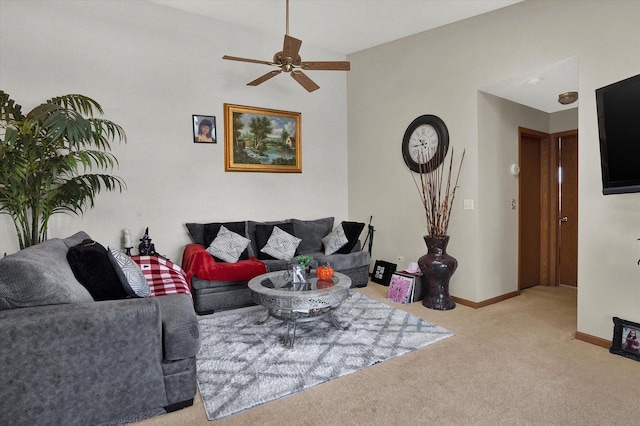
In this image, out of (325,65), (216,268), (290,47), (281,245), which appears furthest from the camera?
(281,245)

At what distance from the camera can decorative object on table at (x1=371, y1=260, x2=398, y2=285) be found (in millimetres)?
4637

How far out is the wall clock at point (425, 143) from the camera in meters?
4.03

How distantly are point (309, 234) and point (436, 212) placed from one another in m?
1.73

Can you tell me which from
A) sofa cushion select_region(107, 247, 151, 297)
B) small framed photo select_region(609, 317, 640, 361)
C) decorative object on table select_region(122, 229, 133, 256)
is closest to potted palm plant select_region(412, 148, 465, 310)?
small framed photo select_region(609, 317, 640, 361)

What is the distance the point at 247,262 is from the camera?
375cm

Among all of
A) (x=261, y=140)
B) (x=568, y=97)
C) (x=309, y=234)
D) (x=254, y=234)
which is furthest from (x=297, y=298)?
(x=568, y=97)

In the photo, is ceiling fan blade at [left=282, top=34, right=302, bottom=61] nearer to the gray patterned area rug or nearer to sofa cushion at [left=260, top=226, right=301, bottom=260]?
sofa cushion at [left=260, top=226, right=301, bottom=260]

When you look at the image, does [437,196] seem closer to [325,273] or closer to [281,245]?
[325,273]

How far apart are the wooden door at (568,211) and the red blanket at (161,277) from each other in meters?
4.68

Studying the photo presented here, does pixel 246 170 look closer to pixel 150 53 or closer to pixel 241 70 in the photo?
pixel 241 70

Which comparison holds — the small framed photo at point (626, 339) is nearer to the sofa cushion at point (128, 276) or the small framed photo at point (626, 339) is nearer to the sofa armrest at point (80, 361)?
the sofa armrest at point (80, 361)

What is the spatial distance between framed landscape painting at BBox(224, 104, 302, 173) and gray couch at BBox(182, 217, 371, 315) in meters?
0.78

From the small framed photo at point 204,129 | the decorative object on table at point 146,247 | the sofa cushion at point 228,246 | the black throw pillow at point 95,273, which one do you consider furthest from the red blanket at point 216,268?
the small framed photo at point 204,129

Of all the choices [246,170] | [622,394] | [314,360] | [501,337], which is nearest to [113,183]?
[246,170]
